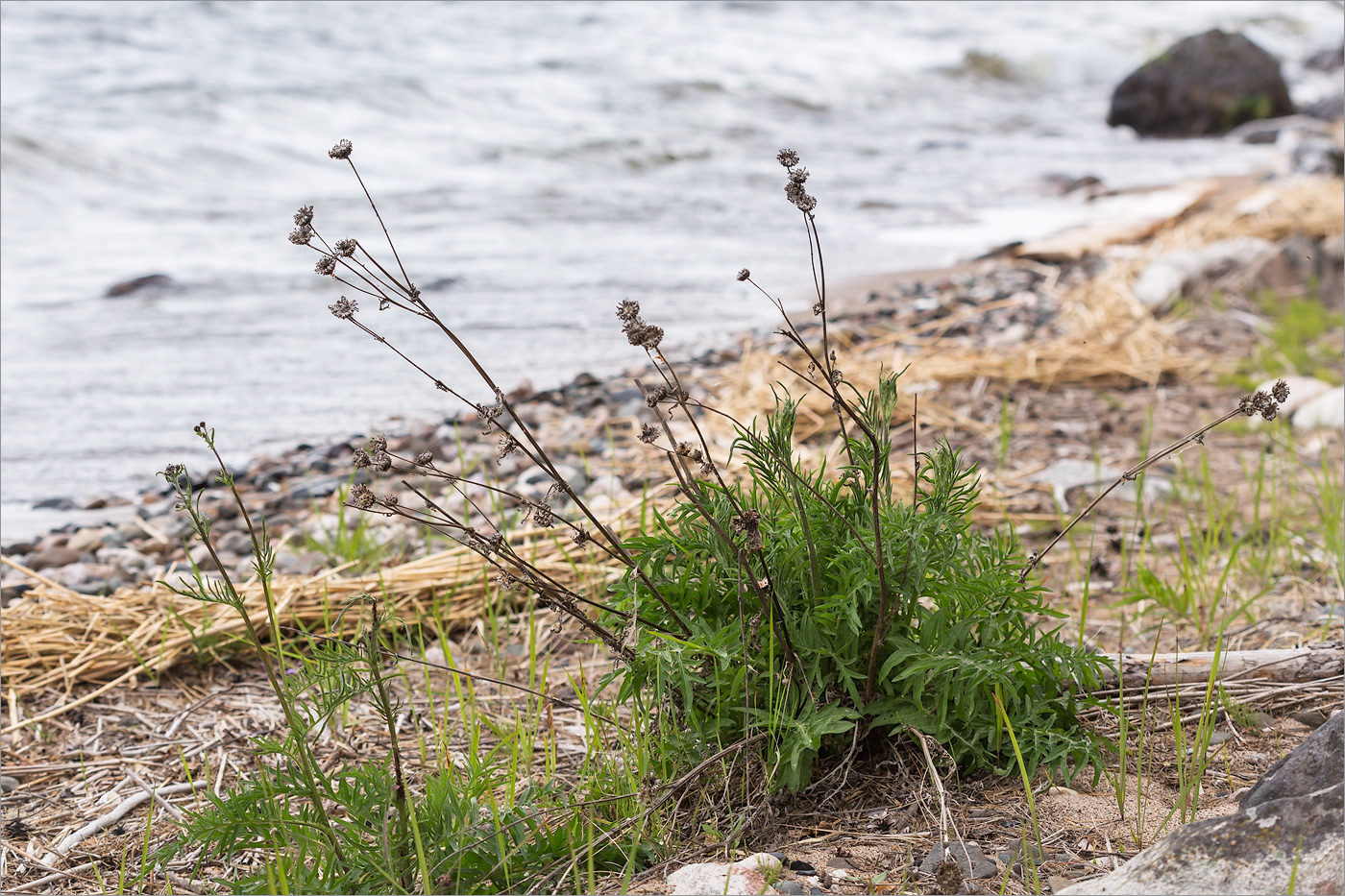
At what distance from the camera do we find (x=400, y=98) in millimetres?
13852

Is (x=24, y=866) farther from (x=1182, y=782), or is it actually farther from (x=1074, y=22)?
(x=1074, y=22)

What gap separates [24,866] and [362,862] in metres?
0.90

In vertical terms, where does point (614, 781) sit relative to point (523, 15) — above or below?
below

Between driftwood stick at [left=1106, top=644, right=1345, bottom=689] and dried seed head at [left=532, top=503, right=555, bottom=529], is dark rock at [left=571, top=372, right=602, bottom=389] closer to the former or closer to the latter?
driftwood stick at [left=1106, top=644, right=1345, bottom=689]

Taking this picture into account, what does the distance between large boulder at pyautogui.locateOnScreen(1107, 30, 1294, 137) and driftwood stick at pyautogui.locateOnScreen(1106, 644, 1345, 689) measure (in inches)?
686

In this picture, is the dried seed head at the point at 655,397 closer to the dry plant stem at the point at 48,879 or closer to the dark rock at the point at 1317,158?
the dry plant stem at the point at 48,879

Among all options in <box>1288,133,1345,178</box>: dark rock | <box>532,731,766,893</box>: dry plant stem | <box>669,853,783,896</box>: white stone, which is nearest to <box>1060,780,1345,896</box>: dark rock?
<box>669,853,783,896</box>: white stone

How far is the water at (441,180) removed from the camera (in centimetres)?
553

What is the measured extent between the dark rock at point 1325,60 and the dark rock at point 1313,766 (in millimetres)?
26947

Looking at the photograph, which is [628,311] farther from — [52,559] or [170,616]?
[52,559]

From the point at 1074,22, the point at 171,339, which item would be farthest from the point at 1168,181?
the point at 1074,22

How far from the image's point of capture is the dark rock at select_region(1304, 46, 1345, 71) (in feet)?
76.1

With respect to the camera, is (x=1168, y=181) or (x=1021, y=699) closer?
(x=1021, y=699)

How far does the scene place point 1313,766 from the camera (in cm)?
136
